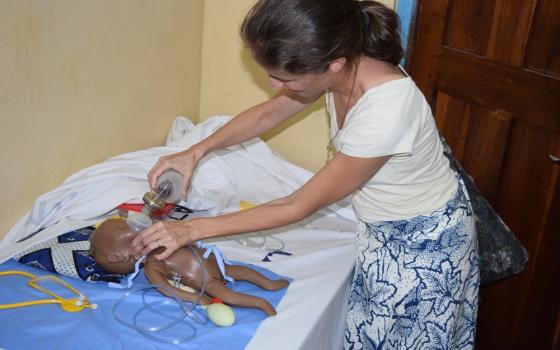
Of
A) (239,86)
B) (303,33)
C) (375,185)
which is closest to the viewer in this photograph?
(303,33)

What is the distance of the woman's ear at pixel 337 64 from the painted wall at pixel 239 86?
0.94 meters

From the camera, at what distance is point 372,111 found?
112cm

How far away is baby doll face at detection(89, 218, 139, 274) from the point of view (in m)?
1.30

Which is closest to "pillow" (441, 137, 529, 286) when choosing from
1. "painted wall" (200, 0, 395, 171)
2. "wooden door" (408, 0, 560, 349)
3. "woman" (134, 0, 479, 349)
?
"wooden door" (408, 0, 560, 349)

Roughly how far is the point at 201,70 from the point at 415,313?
1.34 meters

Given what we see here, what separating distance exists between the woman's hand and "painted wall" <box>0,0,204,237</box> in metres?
0.51

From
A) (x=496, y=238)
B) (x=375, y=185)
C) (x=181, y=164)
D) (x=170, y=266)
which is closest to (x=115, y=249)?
(x=170, y=266)

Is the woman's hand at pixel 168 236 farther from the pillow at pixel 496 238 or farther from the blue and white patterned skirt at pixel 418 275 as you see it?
the pillow at pixel 496 238

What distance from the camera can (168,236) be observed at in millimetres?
1158

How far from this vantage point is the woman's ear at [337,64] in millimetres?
1114

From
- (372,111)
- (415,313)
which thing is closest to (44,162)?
(372,111)

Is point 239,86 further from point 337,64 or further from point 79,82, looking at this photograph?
point 337,64

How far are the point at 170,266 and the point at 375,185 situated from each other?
51cm

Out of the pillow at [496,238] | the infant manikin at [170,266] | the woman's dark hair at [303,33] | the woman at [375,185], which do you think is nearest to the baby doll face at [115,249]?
the infant manikin at [170,266]
